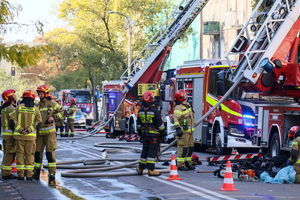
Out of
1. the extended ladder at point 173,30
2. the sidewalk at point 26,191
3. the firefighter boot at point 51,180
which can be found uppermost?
the extended ladder at point 173,30

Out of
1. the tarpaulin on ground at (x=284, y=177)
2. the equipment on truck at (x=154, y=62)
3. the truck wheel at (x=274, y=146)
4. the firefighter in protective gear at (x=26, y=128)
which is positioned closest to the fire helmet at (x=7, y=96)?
the firefighter in protective gear at (x=26, y=128)

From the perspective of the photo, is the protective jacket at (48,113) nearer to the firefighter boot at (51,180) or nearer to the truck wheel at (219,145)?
the firefighter boot at (51,180)

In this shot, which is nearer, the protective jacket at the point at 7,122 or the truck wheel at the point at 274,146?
the protective jacket at the point at 7,122

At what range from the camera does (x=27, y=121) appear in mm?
14234

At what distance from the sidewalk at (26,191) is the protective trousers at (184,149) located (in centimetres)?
386

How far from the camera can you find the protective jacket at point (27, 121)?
560 inches

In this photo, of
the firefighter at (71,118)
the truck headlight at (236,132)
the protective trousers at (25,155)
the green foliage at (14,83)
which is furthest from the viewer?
the green foliage at (14,83)

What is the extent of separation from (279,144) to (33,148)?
20.5ft

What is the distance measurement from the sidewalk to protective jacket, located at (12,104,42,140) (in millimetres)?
840

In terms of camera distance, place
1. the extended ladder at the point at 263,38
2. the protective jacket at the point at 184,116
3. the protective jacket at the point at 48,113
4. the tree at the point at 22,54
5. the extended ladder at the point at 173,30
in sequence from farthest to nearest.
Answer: the extended ladder at the point at 173,30 < the extended ladder at the point at 263,38 < the protective jacket at the point at 184,116 < the protective jacket at the point at 48,113 < the tree at the point at 22,54

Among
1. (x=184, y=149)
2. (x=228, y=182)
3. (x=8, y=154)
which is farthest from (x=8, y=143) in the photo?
(x=228, y=182)

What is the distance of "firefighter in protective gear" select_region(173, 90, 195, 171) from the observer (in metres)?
17.0

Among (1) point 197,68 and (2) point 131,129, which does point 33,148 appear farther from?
(2) point 131,129

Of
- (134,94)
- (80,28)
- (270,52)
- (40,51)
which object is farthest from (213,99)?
(80,28)
